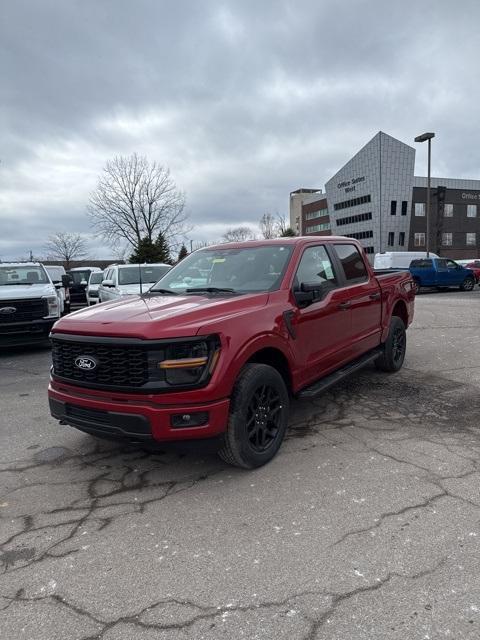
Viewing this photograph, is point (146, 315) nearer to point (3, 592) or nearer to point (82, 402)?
point (82, 402)

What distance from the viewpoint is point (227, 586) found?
2400 millimetres

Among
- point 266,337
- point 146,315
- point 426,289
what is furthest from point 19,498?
point 426,289

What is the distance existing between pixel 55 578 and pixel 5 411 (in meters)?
3.53

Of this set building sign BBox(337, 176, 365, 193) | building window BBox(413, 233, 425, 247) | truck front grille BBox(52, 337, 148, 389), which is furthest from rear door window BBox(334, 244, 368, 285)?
building window BBox(413, 233, 425, 247)

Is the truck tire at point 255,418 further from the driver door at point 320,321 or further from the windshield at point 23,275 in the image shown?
the windshield at point 23,275

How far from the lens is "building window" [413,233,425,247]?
69750 millimetres

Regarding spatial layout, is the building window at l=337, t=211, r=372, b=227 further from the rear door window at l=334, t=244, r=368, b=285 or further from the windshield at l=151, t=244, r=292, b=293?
the windshield at l=151, t=244, r=292, b=293

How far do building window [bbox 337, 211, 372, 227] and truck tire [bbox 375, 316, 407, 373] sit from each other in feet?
220

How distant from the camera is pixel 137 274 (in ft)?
40.2

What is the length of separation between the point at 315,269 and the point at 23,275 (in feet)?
27.0

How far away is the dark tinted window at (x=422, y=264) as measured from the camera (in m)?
24.7

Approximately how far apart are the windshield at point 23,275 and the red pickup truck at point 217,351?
22.4 feet

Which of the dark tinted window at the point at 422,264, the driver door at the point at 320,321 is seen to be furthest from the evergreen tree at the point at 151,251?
the driver door at the point at 320,321

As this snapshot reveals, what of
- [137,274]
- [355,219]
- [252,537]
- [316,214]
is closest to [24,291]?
[137,274]
